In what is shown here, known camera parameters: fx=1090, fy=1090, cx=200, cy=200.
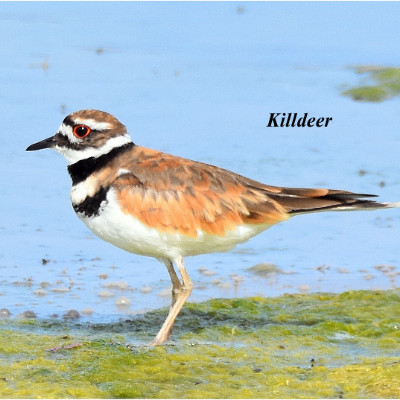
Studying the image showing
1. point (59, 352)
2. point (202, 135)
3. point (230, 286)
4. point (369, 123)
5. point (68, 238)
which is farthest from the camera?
point (369, 123)

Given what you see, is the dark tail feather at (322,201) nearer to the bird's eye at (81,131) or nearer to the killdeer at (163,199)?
the killdeer at (163,199)

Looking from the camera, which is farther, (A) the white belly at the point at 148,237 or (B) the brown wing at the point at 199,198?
(B) the brown wing at the point at 199,198

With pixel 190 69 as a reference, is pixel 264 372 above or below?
below

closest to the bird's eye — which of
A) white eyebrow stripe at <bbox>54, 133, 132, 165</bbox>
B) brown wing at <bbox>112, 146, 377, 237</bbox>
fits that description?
white eyebrow stripe at <bbox>54, 133, 132, 165</bbox>

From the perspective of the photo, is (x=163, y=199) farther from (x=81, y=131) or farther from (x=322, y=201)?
(x=322, y=201)

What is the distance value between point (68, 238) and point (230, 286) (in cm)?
195

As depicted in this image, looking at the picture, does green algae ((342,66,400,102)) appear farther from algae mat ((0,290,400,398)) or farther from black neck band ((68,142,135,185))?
black neck band ((68,142,135,185))

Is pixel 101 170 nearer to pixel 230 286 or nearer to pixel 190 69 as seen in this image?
pixel 230 286

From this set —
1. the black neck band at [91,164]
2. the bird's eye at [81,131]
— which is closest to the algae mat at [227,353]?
the black neck band at [91,164]

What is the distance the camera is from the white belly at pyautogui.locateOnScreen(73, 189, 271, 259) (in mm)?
7484

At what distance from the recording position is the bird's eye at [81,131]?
7.87m

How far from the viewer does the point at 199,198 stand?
7.77 m

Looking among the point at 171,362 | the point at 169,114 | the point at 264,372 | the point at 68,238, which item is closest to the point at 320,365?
the point at 264,372

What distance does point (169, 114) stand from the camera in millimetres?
14852
